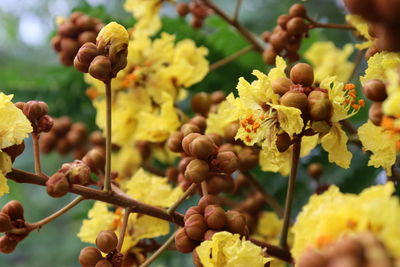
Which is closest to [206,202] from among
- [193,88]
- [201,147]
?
[201,147]

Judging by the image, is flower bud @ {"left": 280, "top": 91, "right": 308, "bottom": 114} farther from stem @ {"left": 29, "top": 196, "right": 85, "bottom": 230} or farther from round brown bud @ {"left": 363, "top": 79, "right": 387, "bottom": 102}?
stem @ {"left": 29, "top": 196, "right": 85, "bottom": 230}

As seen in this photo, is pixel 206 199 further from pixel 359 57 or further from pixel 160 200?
pixel 359 57

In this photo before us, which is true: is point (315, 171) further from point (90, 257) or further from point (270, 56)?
point (90, 257)

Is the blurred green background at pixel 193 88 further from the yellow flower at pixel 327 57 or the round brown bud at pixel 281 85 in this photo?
the round brown bud at pixel 281 85

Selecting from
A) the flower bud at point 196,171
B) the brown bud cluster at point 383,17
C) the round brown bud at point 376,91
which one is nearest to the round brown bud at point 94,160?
the flower bud at point 196,171

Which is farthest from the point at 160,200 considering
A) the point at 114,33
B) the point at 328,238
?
the point at 328,238
